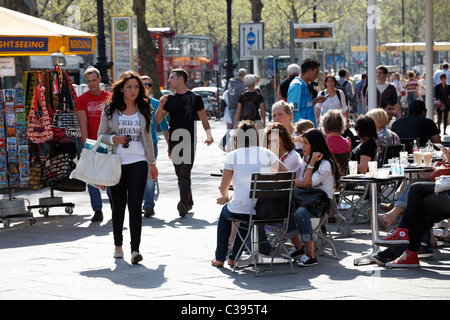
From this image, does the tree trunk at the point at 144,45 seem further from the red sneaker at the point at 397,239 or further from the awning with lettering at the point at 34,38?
the red sneaker at the point at 397,239

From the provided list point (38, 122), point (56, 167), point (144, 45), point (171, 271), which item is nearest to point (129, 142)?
point (171, 271)

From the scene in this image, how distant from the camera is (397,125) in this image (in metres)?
11.6

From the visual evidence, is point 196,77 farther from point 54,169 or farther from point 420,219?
point 420,219

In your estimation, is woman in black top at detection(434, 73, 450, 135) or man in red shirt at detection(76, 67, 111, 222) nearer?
man in red shirt at detection(76, 67, 111, 222)

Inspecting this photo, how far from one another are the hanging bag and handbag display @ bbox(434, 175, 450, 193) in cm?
575

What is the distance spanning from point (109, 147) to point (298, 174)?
1.88 meters

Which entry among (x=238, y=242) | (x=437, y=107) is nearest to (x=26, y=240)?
(x=238, y=242)

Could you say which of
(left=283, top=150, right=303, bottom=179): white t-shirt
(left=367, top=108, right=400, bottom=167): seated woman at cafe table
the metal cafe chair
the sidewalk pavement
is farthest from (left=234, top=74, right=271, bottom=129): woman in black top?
the metal cafe chair

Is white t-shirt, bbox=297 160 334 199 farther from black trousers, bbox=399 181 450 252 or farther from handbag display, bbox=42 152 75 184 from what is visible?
handbag display, bbox=42 152 75 184

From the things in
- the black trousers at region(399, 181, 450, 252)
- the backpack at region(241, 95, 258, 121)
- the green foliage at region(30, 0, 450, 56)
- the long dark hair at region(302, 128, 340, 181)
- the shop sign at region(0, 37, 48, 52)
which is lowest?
the black trousers at region(399, 181, 450, 252)

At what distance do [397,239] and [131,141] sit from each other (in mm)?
2734

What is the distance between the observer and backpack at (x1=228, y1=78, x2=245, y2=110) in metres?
19.9

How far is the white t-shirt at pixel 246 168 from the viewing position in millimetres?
8211

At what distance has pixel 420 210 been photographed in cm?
802
